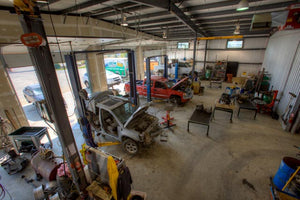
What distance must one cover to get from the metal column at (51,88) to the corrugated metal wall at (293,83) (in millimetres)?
8378

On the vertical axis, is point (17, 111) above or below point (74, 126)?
above

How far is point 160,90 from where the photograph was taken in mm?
8656

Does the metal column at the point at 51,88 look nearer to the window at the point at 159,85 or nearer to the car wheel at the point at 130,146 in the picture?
the car wheel at the point at 130,146

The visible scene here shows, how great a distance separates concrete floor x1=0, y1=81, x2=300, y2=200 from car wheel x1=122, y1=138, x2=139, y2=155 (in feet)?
0.66

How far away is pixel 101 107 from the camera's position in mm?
4871

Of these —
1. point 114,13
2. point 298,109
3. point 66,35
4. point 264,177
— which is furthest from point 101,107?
point 298,109

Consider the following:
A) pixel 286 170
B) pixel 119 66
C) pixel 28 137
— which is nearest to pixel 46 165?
pixel 28 137

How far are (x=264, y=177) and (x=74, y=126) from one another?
769cm

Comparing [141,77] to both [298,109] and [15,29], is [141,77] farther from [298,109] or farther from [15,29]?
[298,109]

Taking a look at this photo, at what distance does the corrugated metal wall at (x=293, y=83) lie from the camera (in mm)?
5838

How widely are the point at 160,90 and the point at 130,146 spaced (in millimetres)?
4715

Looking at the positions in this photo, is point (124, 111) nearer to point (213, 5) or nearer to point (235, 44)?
point (213, 5)

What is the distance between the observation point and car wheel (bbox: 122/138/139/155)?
461cm

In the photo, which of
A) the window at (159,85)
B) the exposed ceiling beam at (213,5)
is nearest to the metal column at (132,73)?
the window at (159,85)
